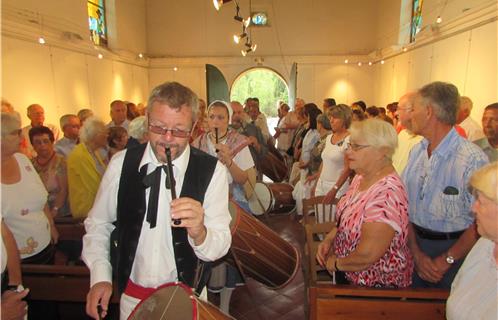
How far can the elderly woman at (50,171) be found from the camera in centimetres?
355

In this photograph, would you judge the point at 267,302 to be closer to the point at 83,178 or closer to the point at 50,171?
the point at 83,178

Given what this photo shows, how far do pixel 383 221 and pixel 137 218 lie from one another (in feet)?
4.02

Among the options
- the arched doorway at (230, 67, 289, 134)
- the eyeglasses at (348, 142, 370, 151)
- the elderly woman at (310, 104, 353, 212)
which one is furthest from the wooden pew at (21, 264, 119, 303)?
the arched doorway at (230, 67, 289, 134)

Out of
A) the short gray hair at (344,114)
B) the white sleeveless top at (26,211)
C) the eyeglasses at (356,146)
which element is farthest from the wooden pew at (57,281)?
the short gray hair at (344,114)

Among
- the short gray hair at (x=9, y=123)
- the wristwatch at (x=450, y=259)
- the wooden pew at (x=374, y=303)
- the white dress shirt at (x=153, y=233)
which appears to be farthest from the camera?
the wristwatch at (x=450, y=259)

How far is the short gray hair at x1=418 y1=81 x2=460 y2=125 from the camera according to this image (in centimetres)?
225

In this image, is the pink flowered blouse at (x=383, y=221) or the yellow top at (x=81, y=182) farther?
the yellow top at (x=81, y=182)

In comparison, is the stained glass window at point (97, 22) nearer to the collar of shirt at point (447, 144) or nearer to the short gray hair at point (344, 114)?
the short gray hair at point (344, 114)

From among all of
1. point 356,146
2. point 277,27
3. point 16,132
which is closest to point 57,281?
point 16,132

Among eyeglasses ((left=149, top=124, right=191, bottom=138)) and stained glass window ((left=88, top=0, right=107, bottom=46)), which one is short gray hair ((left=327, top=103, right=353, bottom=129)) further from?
stained glass window ((left=88, top=0, right=107, bottom=46))

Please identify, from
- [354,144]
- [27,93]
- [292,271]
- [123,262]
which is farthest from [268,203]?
[27,93]

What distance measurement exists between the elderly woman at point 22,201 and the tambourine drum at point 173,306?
1311 millimetres

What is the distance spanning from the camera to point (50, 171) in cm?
359

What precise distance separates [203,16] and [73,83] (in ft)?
→ 21.9
